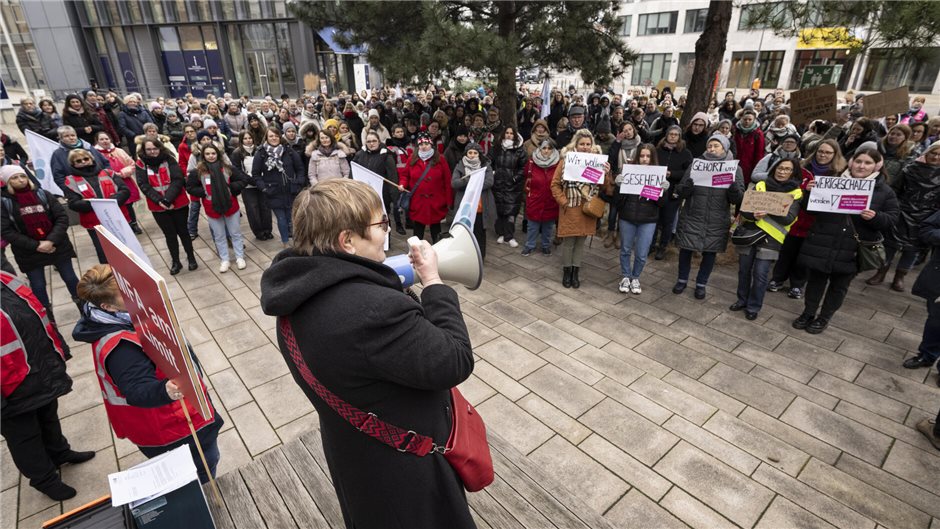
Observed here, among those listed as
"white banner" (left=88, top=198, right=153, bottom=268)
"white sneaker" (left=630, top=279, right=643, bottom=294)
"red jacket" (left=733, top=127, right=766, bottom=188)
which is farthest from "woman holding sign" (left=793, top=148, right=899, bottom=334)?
"white banner" (left=88, top=198, right=153, bottom=268)

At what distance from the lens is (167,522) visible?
2121mm

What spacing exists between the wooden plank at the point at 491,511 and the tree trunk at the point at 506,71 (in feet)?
17.2

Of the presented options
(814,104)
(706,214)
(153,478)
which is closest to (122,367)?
(153,478)

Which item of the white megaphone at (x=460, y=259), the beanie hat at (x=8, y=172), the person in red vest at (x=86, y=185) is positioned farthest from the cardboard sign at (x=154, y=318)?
the person in red vest at (x=86, y=185)

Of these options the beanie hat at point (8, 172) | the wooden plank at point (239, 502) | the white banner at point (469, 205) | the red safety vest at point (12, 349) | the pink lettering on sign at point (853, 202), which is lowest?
the wooden plank at point (239, 502)

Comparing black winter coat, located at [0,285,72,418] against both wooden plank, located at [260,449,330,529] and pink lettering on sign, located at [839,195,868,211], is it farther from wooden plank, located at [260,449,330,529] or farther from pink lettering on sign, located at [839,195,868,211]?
pink lettering on sign, located at [839,195,868,211]

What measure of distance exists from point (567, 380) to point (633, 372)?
0.65 m

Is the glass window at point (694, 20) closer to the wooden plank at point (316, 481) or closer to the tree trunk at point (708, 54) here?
the tree trunk at point (708, 54)

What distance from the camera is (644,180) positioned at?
5531 mm

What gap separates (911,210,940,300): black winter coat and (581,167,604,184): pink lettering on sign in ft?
9.88

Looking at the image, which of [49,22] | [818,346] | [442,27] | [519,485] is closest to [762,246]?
[818,346]

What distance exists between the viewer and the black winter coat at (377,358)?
1.27 metres

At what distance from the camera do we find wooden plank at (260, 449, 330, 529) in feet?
8.13

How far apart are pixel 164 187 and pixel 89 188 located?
30.9 inches
